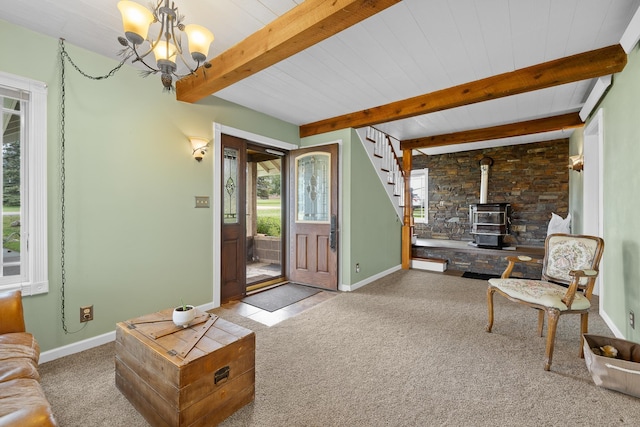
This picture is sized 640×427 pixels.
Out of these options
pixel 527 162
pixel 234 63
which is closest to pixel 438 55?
pixel 234 63

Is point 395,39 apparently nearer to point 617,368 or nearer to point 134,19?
point 134,19

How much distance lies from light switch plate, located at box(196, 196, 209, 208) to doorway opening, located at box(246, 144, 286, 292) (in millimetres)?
2153

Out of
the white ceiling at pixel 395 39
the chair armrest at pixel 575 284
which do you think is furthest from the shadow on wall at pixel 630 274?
the white ceiling at pixel 395 39

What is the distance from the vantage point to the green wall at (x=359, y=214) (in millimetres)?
4203

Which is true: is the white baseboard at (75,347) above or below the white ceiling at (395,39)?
below

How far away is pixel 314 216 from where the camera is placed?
4418 millimetres

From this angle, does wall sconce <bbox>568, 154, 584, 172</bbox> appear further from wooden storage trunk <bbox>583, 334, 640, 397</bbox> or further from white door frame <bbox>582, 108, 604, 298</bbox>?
wooden storage trunk <bbox>583, 334, 640, 397</bbox>

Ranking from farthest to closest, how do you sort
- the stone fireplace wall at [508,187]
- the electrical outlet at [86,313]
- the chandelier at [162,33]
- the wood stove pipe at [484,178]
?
the wood stove pipe at [484,178] < the stone fireplace wall at [508,187] < the electrical outlet at [86,313] < the chandelier at [162,33]

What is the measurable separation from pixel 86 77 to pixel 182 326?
7.31 ft

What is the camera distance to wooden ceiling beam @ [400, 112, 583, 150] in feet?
13.9

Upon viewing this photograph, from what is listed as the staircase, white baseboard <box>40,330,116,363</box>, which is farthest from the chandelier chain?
the staircase

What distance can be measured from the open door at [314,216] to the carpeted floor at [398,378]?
1.15 meters

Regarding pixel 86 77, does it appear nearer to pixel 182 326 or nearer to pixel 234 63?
pixel 234 63

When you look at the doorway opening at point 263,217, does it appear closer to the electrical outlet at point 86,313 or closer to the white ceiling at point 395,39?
the white ceiling at point 395,39
